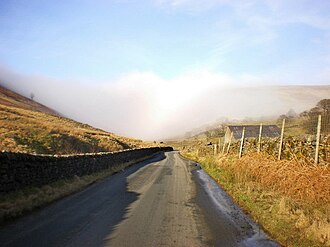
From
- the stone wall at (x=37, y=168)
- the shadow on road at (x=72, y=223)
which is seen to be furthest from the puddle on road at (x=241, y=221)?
the stone wall at (x=37, y=168)

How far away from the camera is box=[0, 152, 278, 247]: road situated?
7309mm

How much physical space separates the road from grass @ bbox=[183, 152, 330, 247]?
1.62 feet

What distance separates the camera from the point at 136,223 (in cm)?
891

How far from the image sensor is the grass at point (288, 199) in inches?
A: 311

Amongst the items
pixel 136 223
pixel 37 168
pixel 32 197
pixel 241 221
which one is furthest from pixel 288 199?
pixel 37 168

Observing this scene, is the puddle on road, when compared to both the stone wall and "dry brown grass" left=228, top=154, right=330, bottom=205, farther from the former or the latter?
the stone wall

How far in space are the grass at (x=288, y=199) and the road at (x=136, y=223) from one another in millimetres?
495

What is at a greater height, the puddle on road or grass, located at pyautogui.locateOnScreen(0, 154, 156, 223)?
the puddle on road

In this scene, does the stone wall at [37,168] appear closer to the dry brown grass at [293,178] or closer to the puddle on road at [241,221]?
the puddle on road at [241,221]

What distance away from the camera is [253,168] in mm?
16562

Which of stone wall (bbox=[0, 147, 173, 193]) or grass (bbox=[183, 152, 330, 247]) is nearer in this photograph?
grass (bbox=[183, 152, 330, 247])

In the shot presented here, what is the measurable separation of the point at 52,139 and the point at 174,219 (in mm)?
29766

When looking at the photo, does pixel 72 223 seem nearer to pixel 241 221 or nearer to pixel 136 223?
pixel 136 223

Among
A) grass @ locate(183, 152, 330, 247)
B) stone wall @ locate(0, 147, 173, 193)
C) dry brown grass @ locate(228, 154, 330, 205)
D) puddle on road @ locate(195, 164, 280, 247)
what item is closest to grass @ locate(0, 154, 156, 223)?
stone wall @ locate(0, 147, 173, 193)
